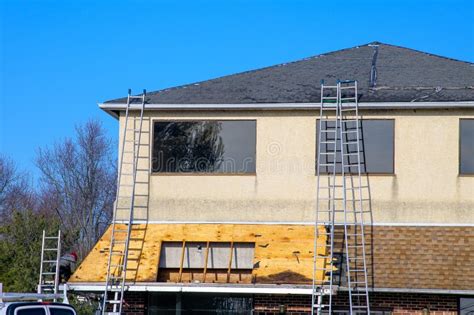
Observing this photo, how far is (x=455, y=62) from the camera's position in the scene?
88.7 ft

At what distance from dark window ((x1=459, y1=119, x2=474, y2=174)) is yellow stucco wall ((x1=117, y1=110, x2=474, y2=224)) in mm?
148

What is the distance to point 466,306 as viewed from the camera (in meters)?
23.1

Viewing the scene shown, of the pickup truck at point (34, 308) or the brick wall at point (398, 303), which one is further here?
the brick wall at point (398, 303)

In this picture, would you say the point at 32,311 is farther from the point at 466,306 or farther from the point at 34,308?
the point at 466,306

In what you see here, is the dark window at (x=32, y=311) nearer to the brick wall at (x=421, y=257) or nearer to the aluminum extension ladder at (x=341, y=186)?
the aluminum extension ladder at (x=341, y=186)

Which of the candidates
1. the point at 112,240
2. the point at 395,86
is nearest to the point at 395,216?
the point at 395,86

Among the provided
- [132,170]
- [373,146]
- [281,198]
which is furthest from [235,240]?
[373,146]

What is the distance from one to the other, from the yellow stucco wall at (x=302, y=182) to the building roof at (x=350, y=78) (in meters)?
0.42

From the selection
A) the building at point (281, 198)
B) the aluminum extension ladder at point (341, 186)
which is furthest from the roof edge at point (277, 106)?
the aluminum extension ladder at point (341, 186)

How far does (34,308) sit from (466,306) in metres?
11.2

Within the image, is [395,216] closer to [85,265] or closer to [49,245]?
[85,265]

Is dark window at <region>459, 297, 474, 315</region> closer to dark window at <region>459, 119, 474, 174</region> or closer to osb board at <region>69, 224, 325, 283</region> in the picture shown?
dark window at <region>459, 119, 474, 174</region>

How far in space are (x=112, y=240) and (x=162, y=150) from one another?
275 cm

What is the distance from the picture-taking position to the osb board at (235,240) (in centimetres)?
2300
